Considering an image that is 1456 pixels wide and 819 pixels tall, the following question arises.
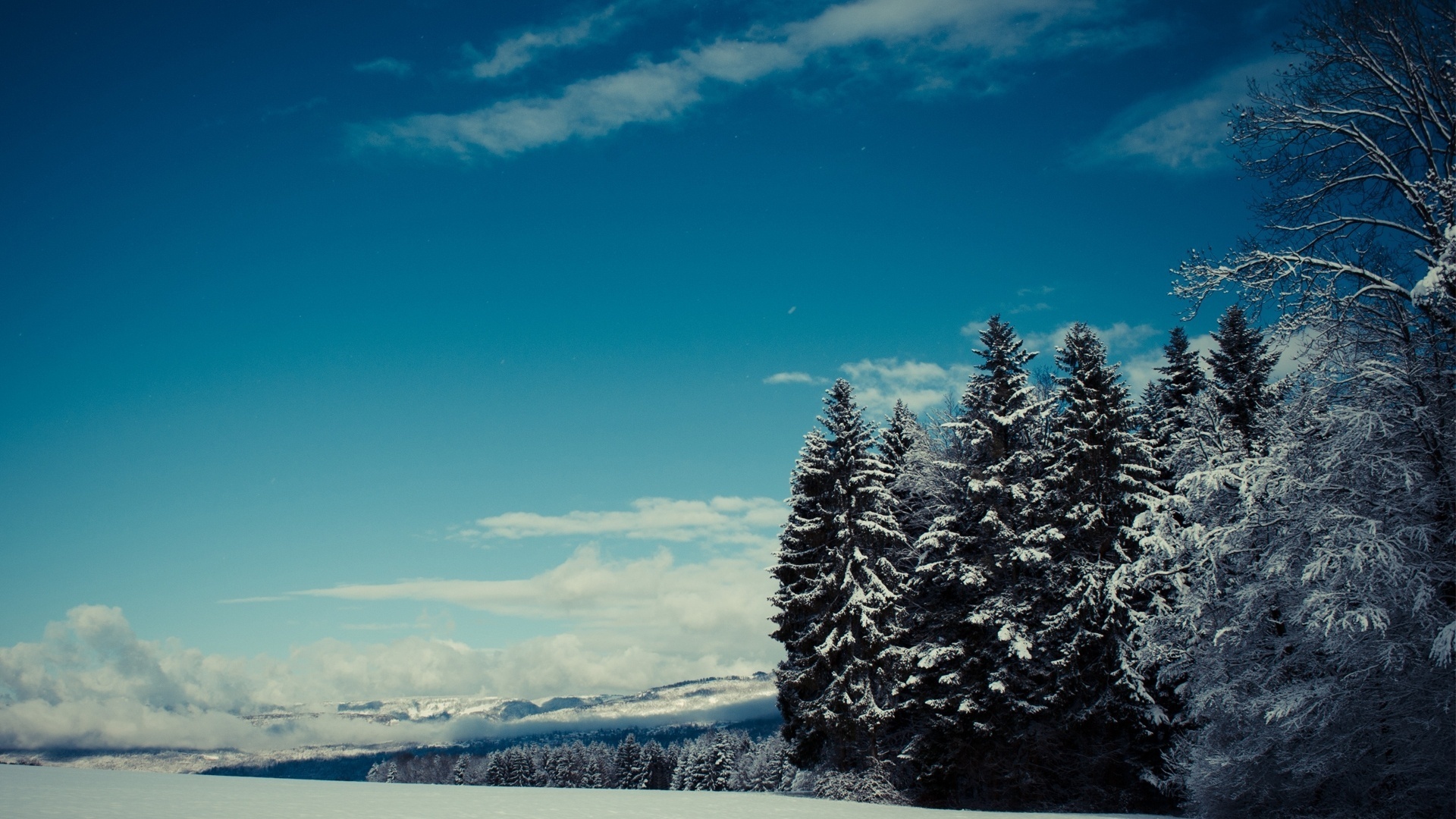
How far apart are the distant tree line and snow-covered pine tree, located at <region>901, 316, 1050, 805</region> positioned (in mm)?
99

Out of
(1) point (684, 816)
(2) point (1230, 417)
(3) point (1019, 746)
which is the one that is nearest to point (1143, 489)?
(2) point (1230, 417)

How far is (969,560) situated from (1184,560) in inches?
301

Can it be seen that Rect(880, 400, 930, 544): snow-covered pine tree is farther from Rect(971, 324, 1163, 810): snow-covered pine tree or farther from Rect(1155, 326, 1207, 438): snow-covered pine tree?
Rect(1155, 326, 1207, 438): snow-covered pine tree

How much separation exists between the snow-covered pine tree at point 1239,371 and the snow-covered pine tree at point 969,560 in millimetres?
5974

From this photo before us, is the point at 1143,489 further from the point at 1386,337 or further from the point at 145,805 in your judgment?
the point at 145,805

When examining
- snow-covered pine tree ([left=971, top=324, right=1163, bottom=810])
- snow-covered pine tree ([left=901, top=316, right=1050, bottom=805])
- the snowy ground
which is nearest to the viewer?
the snowy ground

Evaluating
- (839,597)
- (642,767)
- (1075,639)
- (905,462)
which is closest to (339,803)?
(839,597)

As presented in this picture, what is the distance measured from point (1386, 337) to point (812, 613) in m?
19.2

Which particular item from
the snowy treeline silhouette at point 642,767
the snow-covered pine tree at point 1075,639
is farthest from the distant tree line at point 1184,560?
the snowy treeline silhouette at point 642,767

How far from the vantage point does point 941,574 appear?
2611 cm

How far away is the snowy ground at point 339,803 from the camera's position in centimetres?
1199

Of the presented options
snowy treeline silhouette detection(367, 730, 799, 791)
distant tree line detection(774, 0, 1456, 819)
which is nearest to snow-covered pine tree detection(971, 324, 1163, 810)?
distant tree line detection(774, 0, 1456, 819)

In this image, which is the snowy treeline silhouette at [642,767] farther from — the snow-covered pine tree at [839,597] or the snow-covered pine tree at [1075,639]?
the snow-covered pine tree at [1075,639]

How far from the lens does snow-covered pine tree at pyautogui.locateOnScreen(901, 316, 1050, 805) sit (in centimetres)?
2486
